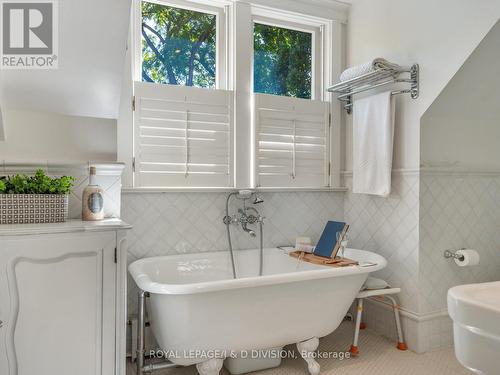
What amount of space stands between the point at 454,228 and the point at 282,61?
182cm

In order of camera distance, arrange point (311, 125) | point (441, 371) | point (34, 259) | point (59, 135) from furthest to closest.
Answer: point (311, 125), point (441, 371), point (59, 135), point (34, 259)

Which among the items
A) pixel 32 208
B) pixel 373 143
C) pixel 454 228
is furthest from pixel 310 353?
pixel 32 208

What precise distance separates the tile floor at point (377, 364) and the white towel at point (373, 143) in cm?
106

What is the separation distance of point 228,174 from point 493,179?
1.94m

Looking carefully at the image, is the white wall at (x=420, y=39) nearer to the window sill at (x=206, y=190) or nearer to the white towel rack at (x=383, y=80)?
the white towel rack at (x=383, y=80)

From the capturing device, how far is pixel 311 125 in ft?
10.1

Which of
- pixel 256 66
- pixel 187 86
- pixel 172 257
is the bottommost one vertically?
pixel 172 257

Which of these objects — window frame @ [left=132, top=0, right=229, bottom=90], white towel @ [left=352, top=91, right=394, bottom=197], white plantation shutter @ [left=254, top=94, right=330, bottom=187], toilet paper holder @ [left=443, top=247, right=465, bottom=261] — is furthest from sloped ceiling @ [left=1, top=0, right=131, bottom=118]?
toilet paper holder @ [left=443, top=247, right=465, bottom=261]

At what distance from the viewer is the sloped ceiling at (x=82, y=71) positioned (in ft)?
6.15

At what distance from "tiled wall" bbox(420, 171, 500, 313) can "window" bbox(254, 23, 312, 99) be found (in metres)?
1.25

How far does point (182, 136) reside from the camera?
263 cm

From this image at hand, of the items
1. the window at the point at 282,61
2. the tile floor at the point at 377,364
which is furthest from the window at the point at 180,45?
the tile floor at the point at 377,364

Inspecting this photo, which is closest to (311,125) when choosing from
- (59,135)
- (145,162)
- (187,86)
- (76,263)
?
(187,86)

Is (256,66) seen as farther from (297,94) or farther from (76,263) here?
(76,263)
